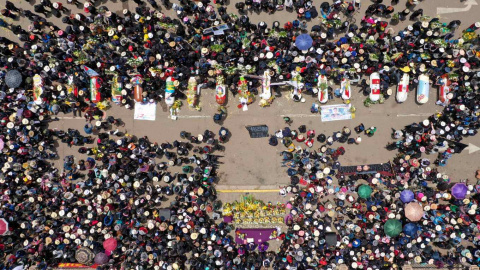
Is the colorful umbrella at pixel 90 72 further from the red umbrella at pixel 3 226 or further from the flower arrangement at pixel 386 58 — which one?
the flower arrangement at pixel 386 58

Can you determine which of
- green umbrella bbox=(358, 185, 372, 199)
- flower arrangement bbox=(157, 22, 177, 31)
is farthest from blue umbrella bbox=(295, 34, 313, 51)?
green umbrella bbox=(358, 185, 372, 199)

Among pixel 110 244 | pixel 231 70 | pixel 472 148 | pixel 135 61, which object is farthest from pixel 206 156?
pixel 472 148

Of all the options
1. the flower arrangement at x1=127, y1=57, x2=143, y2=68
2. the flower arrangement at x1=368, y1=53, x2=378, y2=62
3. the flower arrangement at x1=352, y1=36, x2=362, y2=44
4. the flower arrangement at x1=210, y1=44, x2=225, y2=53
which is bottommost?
the flower arrangement at x1=127, y1=57, x2=143, y2=68

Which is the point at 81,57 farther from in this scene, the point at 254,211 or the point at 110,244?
the point at 254,211

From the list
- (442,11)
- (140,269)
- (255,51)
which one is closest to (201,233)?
(140,269)

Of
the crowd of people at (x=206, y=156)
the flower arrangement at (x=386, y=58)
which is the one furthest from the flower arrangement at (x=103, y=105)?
the flower arrangement at (x=386, y=58)

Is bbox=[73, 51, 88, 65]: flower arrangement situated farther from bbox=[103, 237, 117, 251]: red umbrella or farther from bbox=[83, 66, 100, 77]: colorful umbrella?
bbox=[103, 237, 117, 251]: red umbrella

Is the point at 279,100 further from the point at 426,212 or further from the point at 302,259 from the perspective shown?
the point at 426,212
